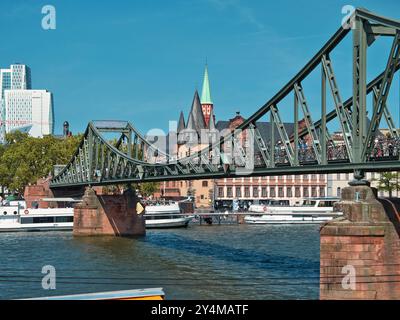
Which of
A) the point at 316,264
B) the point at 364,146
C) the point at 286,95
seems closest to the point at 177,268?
the point at 316,264

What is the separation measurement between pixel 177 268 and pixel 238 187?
124514 mm

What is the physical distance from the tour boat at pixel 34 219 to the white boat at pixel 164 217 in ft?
42.8

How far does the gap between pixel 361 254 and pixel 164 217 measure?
8737cm

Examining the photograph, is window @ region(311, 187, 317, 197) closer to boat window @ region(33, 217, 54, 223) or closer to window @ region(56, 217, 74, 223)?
window @ region(56, 217, 74, 223)

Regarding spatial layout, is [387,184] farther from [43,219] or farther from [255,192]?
[43,219]

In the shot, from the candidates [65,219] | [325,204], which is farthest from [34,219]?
[325,204]

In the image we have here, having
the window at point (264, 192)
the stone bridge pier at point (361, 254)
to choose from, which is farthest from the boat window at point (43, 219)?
the stone bridge pier at point (361, 254)

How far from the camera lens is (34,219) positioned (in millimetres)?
111000

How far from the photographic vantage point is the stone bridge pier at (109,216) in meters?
99.1

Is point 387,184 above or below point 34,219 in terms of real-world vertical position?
above
